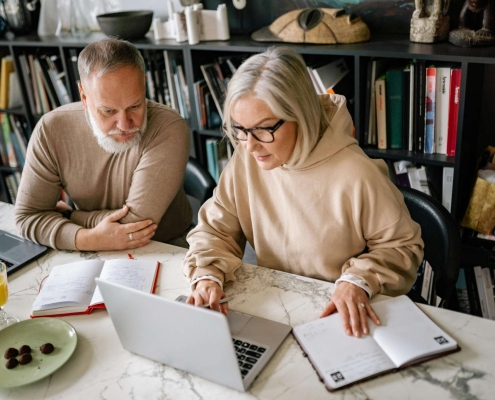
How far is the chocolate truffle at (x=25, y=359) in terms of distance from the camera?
1.19m

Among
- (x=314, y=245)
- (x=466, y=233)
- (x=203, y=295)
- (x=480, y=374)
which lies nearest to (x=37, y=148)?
(x=203, y=295)

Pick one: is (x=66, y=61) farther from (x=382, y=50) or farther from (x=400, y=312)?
(x=400, y=312)

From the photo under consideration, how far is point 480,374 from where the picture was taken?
41.3 inches

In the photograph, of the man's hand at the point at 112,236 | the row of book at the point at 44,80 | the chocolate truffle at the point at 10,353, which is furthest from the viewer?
the row of book at the point at 44,80

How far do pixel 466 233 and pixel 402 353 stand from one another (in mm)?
1250

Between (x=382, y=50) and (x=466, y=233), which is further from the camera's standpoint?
(x=466, y=233)

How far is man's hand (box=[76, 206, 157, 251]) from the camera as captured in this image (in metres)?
1.65

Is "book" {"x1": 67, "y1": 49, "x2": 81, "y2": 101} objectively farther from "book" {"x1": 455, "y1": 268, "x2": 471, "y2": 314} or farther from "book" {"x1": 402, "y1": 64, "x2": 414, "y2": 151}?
"book" {"x1": 455, "y1": 268, "x2": 471, "y2": 314}

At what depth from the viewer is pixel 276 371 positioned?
43.9 inches

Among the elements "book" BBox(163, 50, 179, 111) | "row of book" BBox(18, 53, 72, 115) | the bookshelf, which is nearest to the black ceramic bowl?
the bookshelf

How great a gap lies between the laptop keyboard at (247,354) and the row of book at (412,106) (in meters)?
1.31

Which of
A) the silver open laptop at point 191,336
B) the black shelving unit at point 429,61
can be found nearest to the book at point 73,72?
the black shelving unit at point 429,61

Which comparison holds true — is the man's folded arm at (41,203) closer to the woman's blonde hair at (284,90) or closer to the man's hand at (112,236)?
the man's hand at (112,236)

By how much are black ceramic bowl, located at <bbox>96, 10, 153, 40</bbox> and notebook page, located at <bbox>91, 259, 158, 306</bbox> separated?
1.46 metres
